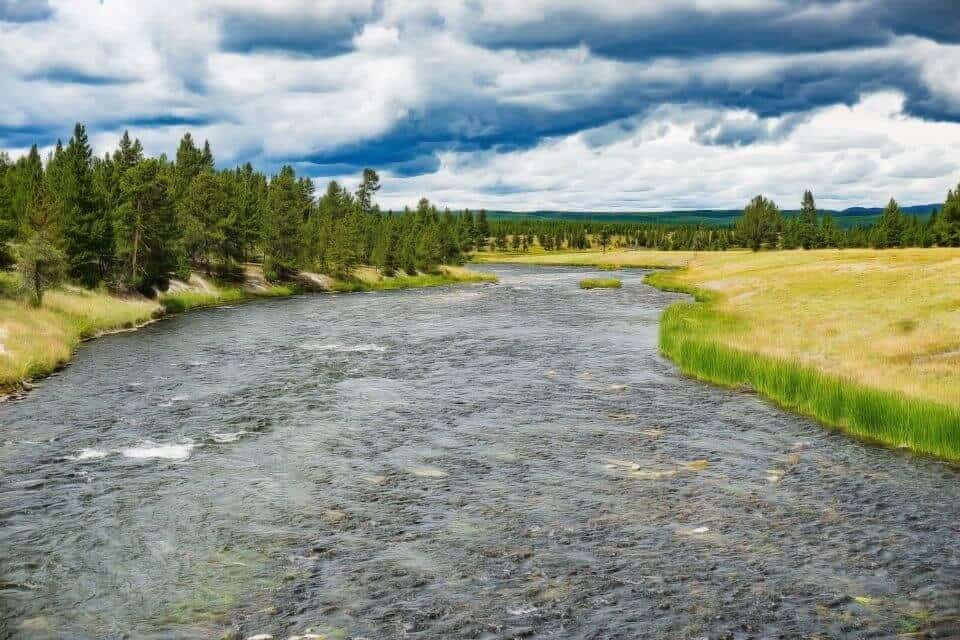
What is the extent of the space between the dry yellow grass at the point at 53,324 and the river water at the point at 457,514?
1843 millimetres

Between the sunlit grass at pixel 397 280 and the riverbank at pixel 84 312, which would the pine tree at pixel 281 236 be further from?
the sunlit grass at pixel 397 280

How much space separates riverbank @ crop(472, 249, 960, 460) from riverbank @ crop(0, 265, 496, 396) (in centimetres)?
3181

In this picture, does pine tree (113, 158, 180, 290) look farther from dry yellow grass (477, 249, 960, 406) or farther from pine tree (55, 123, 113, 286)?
dry yellow grass (477, 249, 960, 406)

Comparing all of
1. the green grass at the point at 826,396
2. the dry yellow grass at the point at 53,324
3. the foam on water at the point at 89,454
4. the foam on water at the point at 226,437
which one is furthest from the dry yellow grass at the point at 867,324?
the dry yellow grass at the point at 53,324

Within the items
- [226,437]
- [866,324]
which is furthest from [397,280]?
[226,437]

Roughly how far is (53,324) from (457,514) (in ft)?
130

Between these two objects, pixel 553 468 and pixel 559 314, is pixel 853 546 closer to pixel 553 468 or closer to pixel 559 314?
pixel 553 468

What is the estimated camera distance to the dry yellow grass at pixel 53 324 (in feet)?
113

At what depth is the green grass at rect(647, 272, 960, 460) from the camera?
72.4ft

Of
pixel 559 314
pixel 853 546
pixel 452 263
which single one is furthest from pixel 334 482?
pixel 452 263

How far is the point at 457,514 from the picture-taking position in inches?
698

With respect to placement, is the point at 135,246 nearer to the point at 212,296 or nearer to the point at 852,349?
the point at 212,296

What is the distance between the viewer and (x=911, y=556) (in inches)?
585

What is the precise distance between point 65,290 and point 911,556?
204 ft
